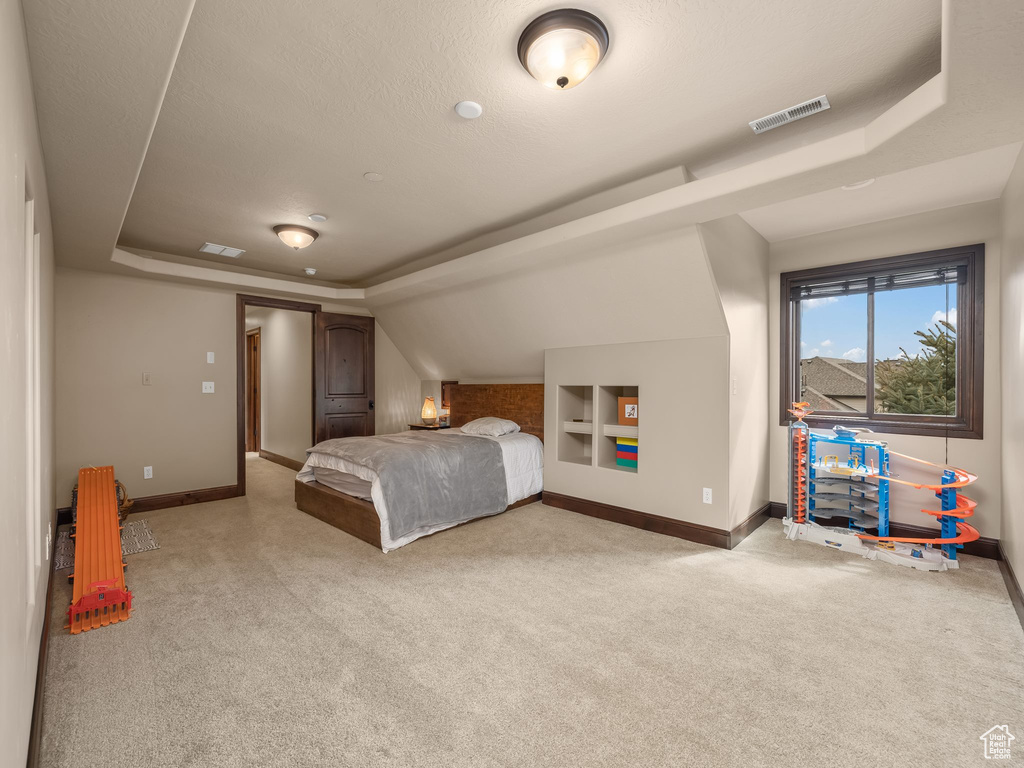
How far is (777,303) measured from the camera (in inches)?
171

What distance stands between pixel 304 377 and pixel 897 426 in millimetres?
6426

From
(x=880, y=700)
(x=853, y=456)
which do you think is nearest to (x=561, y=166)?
(x=880, y=700)

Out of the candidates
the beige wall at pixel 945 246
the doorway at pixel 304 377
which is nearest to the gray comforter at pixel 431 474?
the doorway at pixel 304 377

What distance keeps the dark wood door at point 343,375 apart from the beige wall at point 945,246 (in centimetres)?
474

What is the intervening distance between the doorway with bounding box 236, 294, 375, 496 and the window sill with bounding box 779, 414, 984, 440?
4.79m

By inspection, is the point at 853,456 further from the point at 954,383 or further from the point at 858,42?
the point at 858,42

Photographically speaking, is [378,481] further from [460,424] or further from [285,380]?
[285,380]

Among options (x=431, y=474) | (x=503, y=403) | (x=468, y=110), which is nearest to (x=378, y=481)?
(x=431, y=474)

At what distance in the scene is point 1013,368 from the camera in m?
2.71

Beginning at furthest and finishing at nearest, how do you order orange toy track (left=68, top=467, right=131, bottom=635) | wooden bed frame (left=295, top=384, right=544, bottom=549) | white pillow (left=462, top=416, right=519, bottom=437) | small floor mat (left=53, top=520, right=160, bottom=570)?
1. white pillow (left=462, top=416, right=519, bottom=437)
2. wooden bed frame (left=295, top=384, right=544, bottom=549)
3. small floor mat (left=53, top=520, right=160, bottom=570)
4. orange toy track (left=68, top=467, right=131, bottom=635)

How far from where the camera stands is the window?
351cm

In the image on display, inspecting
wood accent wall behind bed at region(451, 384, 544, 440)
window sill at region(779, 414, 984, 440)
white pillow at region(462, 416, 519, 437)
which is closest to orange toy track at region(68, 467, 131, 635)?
white pillow at region(462, 416, 519, 437)

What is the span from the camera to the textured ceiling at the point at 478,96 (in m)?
1.71

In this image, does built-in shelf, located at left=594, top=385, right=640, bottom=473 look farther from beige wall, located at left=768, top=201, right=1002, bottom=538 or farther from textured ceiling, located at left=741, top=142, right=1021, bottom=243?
textured ceiling, located at left=741, top=142, right=1021, bottom=243
